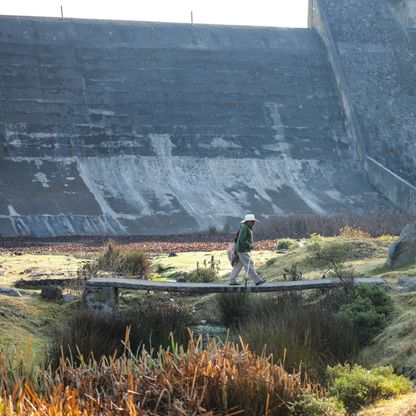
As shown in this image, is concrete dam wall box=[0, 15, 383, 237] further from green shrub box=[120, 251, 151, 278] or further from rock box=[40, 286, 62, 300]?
rock box=[40, 286, 62, 300]

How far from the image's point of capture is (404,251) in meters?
16.0

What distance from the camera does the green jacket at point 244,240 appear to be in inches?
555

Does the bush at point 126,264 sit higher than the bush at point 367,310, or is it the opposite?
the bush at point 367,310

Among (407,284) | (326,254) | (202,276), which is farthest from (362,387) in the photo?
(202,276)

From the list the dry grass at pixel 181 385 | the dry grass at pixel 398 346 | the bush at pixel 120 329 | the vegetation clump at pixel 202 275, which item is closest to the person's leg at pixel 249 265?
the bush at pixel 120 329

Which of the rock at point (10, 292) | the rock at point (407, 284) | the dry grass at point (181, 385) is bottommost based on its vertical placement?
the rock at point (10, 292)

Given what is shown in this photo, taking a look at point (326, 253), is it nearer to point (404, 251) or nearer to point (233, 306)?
point (404, 251)

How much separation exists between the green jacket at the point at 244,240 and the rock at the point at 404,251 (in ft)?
10.5

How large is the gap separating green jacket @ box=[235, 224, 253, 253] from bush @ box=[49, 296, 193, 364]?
47.7 inches

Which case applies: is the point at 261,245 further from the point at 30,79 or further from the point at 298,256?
the point at 30,79

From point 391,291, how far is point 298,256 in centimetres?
555

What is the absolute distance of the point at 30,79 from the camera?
40.5m

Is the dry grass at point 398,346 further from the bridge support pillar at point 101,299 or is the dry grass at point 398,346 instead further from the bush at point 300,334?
the bridge support pillar at point 101,299

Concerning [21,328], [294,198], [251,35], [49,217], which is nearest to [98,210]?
[49,217]
